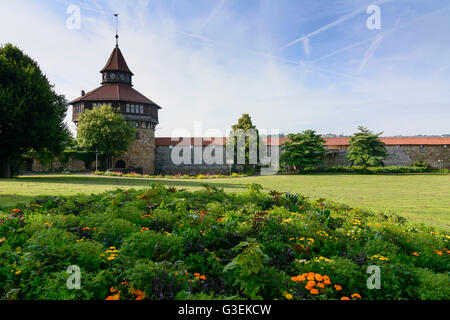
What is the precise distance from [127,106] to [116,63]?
8.45 meters

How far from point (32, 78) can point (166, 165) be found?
999 inches

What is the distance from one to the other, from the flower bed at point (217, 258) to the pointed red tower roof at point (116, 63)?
4240 cm

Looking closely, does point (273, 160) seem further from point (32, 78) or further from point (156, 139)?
point (32, 78)

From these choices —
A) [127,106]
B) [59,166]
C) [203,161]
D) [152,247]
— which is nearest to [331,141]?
[203,161]

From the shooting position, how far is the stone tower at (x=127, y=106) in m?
39.8

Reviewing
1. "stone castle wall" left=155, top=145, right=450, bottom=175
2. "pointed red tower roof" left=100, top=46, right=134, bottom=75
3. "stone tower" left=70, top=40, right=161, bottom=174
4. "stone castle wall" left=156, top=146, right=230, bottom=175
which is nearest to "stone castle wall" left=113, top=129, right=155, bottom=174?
"stone tower" left=70, top=40, right=161, bottom=174

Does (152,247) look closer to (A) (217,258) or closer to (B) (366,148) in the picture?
(A) (217,258)

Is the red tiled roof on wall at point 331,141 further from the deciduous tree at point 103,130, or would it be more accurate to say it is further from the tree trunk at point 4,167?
the tree trunk at point 4,167

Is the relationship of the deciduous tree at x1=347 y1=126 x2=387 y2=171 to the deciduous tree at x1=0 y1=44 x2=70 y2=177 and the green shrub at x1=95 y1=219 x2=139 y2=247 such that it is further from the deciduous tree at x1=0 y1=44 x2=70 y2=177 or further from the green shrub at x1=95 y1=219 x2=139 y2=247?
the green shrub at x1=95 y1=219 x2=139 y2=247

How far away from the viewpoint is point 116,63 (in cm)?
4322

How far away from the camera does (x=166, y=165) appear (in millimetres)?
44844

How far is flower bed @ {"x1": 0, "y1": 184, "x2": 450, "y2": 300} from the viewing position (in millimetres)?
2996
